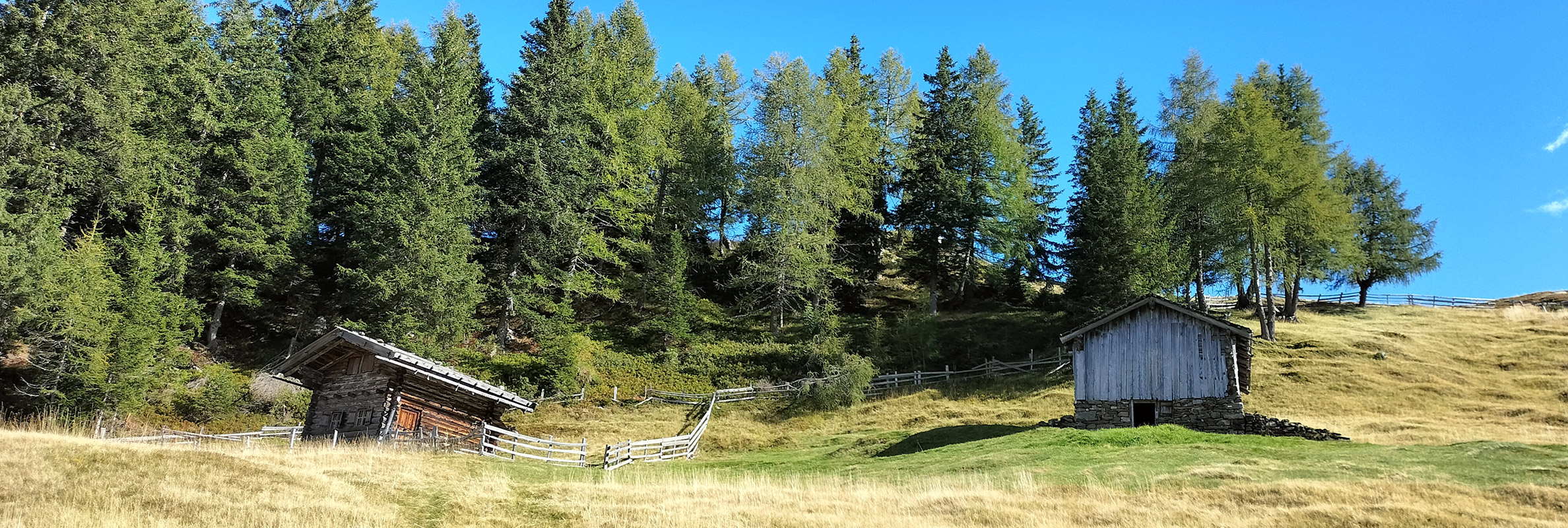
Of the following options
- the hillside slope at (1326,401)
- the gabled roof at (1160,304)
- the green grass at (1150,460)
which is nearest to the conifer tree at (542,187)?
the hillside slope at (1326,401)

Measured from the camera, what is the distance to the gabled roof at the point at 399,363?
28.0 m

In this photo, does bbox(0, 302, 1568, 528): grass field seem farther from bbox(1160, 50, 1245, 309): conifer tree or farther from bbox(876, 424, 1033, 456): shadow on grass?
bbox(1160, 50, 1245, 309): conifer tree

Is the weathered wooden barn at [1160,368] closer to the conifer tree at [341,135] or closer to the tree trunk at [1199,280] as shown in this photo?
the tree trunk at [1199,280]

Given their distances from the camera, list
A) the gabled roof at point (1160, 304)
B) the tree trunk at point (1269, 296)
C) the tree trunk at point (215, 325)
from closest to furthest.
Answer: the gabled roof at point (1160, 304), the tree trunk at point (215, 325), the tree trunk at point (1269, 296)

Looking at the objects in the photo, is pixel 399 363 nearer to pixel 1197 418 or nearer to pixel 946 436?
pixel 946 436

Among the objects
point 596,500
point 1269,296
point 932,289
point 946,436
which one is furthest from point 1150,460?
point 932,289

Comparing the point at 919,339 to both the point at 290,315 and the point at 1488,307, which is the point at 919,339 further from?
the point at 1488,307

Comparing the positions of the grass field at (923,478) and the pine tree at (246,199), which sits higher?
the pine tree at (246,199)

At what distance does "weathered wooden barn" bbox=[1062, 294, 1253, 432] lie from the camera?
31328 mm

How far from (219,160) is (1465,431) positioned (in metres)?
54.1

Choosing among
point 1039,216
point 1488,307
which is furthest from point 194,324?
point 1488,307

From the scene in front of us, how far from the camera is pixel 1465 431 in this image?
91.9ft

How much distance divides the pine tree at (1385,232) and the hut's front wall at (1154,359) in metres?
34.6

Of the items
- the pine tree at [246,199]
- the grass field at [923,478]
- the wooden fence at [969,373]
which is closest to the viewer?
the grass field at [923,478]
